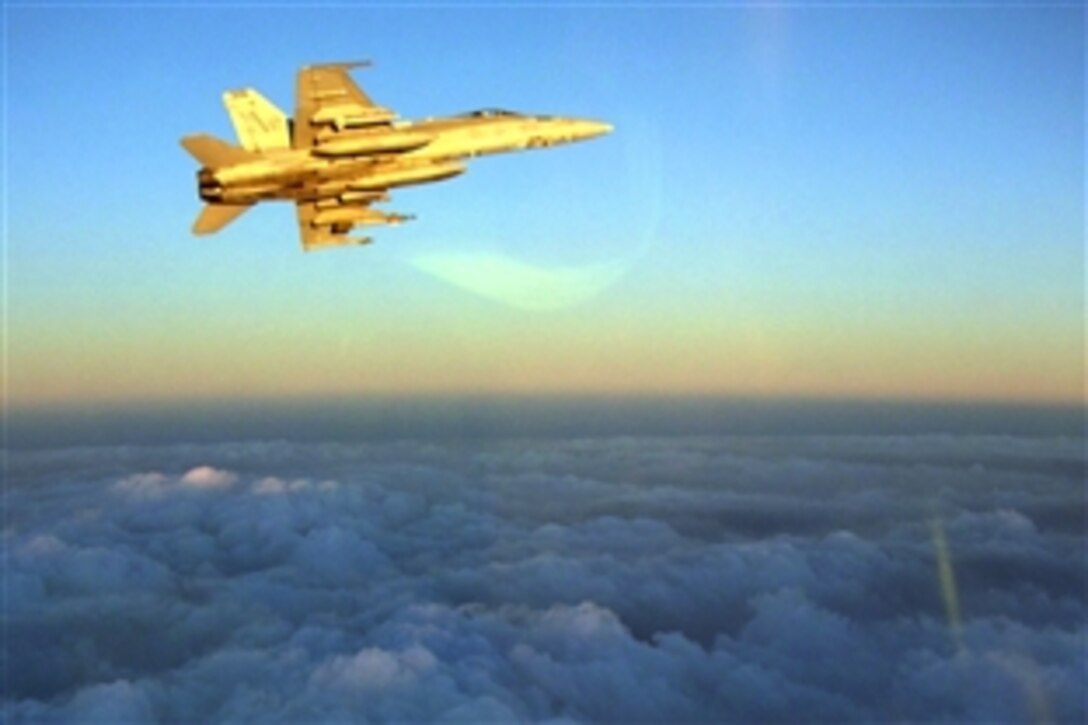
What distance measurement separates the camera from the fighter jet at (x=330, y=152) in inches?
1374

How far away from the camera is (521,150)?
39.4 meters

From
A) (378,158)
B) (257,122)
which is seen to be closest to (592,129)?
(378,158)

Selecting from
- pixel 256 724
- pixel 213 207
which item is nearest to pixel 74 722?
pixel 256 724

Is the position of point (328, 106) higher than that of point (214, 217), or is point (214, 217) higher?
point (328, 106)

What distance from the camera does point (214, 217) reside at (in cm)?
3681

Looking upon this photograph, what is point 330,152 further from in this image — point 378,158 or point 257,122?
point 257,122

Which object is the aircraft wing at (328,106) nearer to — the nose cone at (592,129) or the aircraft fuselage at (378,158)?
the aircraft fuselage at (378,158)

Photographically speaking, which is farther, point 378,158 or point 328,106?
point 378,158

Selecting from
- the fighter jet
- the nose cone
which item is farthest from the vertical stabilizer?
the nose cone

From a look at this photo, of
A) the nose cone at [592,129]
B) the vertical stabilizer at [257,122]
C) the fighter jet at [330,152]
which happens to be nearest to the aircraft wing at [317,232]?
the fighter jet at [330,152]

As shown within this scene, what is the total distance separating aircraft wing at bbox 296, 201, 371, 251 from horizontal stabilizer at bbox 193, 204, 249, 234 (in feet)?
9.27

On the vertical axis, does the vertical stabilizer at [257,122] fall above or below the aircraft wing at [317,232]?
above

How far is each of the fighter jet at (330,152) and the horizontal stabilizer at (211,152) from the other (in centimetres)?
4

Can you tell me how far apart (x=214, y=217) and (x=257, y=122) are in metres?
4.73
